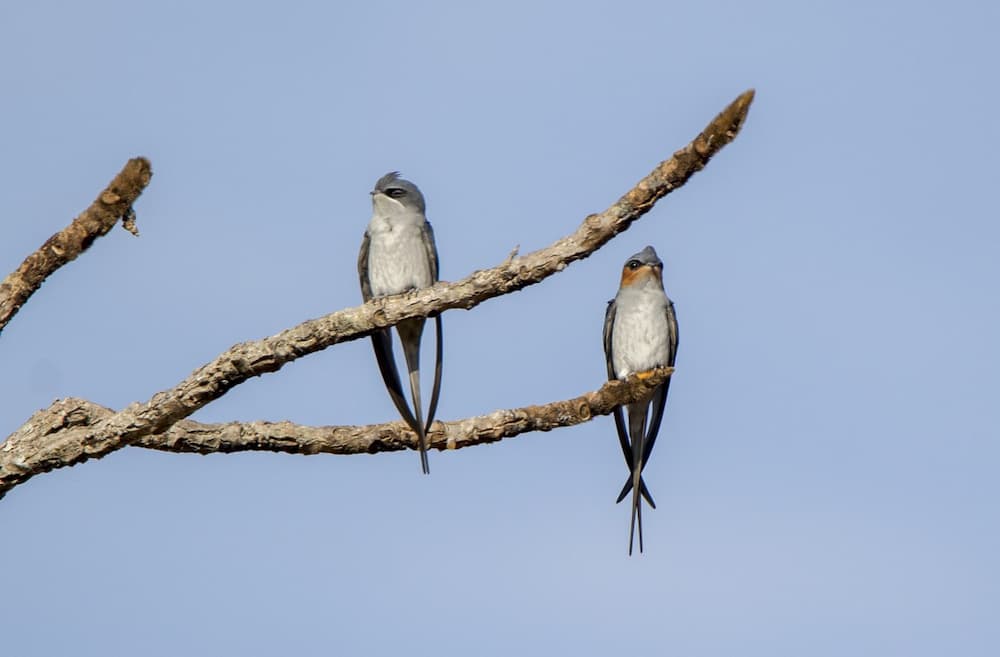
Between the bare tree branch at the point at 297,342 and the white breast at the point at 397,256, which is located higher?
the white breast at the point at 397,256

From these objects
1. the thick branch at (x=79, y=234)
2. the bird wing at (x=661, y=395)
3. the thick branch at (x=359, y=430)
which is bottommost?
the thick branch at (x=359, y=430)

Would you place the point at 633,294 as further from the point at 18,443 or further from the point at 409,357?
the point at 18,443

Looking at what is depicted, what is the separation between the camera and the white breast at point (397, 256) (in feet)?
42.2

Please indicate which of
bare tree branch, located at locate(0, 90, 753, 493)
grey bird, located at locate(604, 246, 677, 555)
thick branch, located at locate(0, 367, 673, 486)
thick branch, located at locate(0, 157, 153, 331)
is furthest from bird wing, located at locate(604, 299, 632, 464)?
thick branch, located at locate(0, 157, 153, 331)

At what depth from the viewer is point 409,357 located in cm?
1239

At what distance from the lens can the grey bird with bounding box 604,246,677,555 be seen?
531 inches

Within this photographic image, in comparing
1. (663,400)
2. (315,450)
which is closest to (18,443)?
(315,450)

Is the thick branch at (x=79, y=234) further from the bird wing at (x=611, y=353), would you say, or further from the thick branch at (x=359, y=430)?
the bird wing at (x=611, y=353)

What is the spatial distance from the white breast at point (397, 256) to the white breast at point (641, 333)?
6.88ft

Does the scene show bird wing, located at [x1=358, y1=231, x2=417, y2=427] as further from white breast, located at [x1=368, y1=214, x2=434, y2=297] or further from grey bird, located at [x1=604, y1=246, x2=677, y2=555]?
grey bird, located at [x1=604, y1=246, x2=677, y2=555]

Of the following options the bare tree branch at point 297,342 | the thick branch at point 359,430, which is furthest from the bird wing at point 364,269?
the bare tree branch at point 297,342

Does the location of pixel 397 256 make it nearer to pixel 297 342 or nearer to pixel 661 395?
pixel 661 395

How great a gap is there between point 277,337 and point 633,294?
6.77m

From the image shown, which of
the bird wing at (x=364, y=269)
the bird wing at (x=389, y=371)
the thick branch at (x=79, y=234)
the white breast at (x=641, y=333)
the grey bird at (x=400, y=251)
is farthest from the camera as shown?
the white breast at (x=641, y=333)
